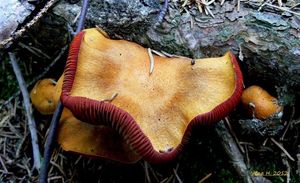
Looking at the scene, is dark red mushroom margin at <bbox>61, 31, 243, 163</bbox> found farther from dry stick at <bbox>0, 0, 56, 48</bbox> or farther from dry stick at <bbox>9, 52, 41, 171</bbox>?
dry stick at <bbox>9, 52, 41, 171</bbox>

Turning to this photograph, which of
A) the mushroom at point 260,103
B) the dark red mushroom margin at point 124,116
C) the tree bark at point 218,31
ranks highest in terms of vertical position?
the tree bark at point 218,31

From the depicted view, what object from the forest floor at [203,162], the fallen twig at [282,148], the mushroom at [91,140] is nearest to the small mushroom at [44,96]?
the mushroom at [91,140]

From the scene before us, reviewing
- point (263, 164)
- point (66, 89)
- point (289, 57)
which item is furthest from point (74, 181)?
point (289, 57)

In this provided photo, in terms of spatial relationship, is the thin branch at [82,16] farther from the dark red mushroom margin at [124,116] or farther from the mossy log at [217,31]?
the dark red mushroom margin at [124,116]

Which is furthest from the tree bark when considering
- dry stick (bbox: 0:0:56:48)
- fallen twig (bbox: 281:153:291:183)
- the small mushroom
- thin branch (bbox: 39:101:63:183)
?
thin branch (bbox: 39:101:63:183)

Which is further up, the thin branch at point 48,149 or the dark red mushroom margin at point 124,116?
the dark red mushroom margin at point 124,116

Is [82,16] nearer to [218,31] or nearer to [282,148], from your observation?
[218,31]

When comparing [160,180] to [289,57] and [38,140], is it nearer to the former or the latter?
[38,140]
